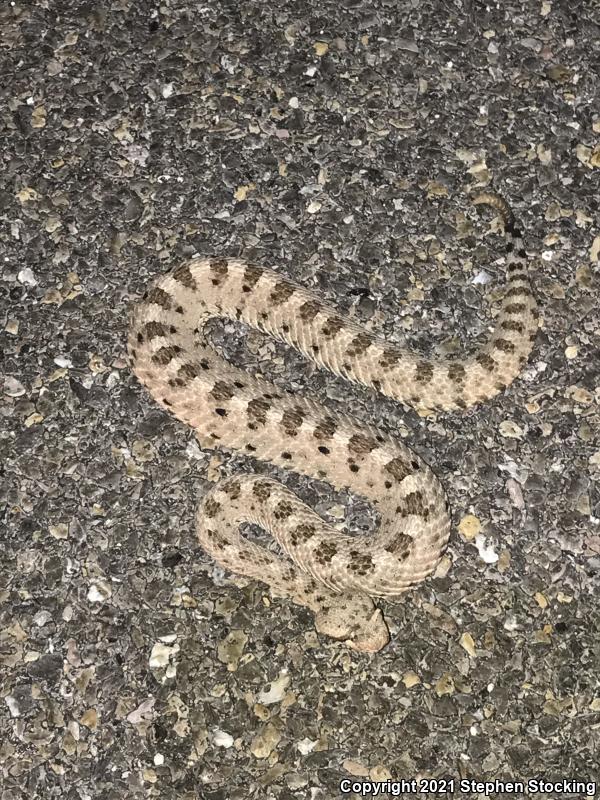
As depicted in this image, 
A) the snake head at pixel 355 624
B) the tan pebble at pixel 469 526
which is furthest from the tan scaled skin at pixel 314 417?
the tan pebble at pixel 469 526

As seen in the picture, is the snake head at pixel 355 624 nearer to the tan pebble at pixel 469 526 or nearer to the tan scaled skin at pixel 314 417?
the tan scaled skin at pixel 314 417

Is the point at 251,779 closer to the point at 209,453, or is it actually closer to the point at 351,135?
the point at 209,453

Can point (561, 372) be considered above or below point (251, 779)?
above

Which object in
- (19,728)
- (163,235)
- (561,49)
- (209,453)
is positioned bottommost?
(19,728)

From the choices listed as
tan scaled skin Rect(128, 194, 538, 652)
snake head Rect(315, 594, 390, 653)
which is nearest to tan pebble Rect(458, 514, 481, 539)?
tan scaled skin Rect(128, 194, 538, 652)

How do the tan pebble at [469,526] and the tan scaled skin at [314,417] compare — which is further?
the tan pebble at [469,526]

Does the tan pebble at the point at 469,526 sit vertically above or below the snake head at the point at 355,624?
above

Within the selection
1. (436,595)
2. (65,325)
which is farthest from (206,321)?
(436,595)

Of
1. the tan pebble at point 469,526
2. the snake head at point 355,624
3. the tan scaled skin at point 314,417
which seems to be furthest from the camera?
the tan pebble at point 469,526
